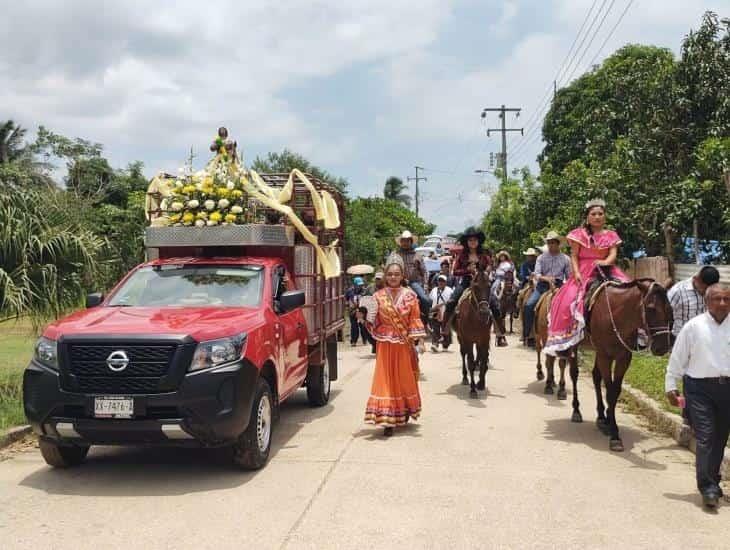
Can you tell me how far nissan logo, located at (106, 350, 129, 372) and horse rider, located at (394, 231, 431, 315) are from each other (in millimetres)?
7839

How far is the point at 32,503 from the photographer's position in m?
6.21

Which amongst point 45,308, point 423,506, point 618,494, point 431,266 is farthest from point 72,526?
point 431,266

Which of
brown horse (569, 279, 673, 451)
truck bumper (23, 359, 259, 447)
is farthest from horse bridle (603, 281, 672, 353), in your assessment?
truck bumper (23, 359, 259, 447)

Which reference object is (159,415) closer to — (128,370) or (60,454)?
(128,370)

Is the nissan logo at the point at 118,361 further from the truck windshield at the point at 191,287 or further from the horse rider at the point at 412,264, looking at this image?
the horse rider at the point at 412,264

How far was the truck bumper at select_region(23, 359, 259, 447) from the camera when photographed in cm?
640

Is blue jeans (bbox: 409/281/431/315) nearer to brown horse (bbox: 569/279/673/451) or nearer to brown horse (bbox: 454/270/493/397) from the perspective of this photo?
brown horse (bbox: 454/270/493/397)

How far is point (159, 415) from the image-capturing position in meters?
6.46

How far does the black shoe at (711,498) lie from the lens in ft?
19.7

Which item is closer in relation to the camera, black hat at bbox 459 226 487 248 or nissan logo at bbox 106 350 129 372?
nissan logo at bbox 106 350 129 372

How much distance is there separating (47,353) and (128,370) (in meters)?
0.89

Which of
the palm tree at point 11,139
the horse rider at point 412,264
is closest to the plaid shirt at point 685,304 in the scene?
the horse rider at point 412,264

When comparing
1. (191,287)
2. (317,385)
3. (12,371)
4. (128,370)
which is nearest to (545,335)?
(317,385)

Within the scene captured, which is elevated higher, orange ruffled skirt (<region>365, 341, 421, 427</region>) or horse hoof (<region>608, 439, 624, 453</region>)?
orange ruffled skirt (<region>365, 341, 421, 427</region>)
